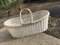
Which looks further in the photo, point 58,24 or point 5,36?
point 58,24

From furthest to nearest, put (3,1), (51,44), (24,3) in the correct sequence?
(24,3), (3,1), (51,44)

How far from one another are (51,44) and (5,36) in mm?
756

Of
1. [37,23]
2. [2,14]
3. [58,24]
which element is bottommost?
[2,14]

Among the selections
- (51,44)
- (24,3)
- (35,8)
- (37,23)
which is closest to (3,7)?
(24,3)

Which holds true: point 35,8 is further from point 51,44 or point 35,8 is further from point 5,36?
point 51,44

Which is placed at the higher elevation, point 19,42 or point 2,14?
point 19,42

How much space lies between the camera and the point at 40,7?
3.52 meters

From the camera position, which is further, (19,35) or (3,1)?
(3,1)

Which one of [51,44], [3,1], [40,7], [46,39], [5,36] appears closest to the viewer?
[51,44]

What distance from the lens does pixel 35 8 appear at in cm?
354

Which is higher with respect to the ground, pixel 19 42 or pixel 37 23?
pixel 37 23

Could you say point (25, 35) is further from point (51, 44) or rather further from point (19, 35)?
point (51, 44)

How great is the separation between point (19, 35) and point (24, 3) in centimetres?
216

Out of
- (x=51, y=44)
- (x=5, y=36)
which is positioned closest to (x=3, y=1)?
(x=5, y=36)
